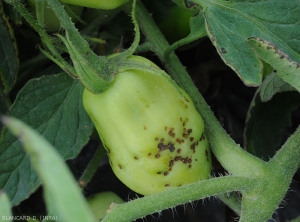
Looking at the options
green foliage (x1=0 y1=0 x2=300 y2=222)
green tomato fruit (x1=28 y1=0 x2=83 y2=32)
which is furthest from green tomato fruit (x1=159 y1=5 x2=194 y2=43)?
green tomato fruit (x1=28 y1=0 x2=83 y2=32)

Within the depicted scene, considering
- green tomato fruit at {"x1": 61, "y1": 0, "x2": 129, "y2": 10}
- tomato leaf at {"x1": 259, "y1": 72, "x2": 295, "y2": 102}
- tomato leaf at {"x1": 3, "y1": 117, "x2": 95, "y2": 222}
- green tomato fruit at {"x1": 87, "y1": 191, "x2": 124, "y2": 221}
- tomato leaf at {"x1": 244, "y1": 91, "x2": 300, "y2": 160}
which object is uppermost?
tomato leaf at {"x1": 3, "y1": 117, "x2": 95, "y2": 222}

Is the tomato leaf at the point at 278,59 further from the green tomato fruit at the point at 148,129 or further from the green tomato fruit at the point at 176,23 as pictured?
the green tomato fruit at the point at 176,23

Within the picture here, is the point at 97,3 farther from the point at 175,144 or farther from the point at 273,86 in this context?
the point at 273,86

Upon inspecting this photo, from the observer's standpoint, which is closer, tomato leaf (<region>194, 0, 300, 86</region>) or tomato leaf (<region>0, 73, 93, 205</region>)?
tomato leaf (<region>194, 0, 300, 86</region>)

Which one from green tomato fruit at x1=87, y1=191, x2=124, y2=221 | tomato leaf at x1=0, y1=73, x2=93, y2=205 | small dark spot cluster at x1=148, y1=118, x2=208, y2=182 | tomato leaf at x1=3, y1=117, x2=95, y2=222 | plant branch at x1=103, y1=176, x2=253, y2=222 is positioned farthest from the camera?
green tomato fruit at x1=87, y1=191, x2=124, y2=221

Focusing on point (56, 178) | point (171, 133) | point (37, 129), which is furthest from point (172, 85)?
point (56, 178)

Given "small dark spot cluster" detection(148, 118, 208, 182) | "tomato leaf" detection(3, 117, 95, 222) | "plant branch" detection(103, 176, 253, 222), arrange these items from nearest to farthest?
"tomato leaf" detection(3, 117, 95, 222) → "plant branch" detection(103, 176, 253, 222) → "small dark spot cluster" detection(148, 118, 208, 182)

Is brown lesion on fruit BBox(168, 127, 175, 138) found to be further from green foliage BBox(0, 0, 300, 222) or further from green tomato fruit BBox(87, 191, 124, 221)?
green tomato fruit BBox(87, 191, 124, 221)

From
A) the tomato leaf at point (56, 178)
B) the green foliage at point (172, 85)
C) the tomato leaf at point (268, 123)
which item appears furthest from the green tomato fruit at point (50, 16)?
the tomato leaf at point (56, 178)
